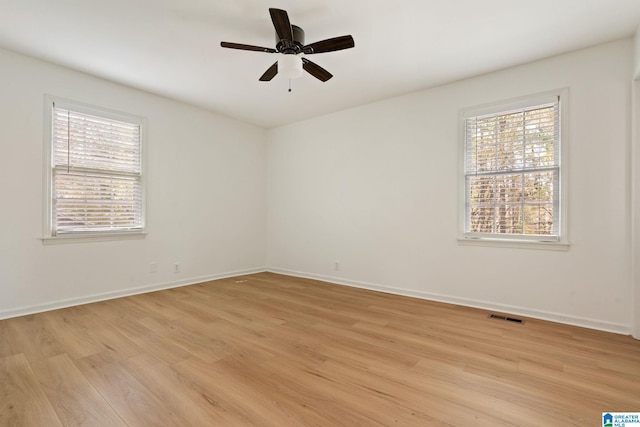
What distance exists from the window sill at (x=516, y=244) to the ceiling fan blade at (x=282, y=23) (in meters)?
2.97

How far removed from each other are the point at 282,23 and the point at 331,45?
459 millimetres

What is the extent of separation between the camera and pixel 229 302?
3.78 metres

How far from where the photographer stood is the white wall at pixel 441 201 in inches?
115

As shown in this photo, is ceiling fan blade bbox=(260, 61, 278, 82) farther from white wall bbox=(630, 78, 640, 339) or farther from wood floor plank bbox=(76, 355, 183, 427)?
white wall bbox=(630, 78, 640, 339)

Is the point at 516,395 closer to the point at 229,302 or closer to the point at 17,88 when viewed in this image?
the point at 229,302

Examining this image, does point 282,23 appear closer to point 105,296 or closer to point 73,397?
point 73,397

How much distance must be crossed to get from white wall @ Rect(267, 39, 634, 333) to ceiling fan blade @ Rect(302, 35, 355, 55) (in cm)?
197

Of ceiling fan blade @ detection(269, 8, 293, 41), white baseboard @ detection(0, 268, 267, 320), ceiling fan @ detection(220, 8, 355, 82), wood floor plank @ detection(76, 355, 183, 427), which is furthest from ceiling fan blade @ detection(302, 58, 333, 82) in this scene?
white baseboard @ detection(0, 268, 267, 320)

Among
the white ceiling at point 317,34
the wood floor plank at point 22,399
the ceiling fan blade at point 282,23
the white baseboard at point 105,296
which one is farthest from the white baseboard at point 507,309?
the wood floor plank at point 22,399

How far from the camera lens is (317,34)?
2.85 m

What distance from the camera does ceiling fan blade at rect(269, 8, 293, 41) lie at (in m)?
2.10

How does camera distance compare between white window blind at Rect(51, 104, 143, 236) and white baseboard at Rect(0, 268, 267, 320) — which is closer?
white baseboard at Rect(0, 268, 267, 320)

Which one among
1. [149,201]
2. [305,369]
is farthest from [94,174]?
[305,369]

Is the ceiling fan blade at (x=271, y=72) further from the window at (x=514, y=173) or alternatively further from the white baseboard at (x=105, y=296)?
the white baseboard at (x=105, y=296)
